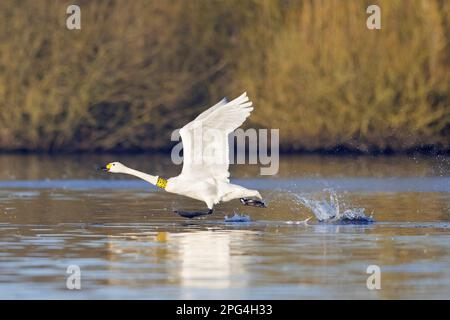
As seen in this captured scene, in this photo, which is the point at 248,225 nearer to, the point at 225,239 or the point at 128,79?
the point at 225,239

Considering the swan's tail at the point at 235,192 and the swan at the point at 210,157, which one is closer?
the swan at the point at 210,157

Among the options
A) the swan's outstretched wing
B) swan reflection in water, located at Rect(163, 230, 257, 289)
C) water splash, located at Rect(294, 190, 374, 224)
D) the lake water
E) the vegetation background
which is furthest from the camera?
the vegetation background

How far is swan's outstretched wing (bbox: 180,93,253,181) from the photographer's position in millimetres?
17031

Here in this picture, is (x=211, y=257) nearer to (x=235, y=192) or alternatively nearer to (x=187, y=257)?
(x=187, y=257)

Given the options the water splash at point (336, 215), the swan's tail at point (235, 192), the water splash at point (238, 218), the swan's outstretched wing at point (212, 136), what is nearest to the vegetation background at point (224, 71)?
the water splash at point (336, 215)

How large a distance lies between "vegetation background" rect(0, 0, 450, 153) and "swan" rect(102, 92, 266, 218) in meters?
18.1

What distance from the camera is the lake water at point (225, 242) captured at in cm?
1216

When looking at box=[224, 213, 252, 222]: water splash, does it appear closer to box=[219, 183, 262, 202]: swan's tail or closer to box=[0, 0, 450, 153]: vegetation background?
box=[219, 183, 262, 202]: swan's tail

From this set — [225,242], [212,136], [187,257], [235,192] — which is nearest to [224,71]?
[235,192]

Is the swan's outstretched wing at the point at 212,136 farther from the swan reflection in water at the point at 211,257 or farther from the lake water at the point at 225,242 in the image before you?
the swan reflection in water at the point at 211,257

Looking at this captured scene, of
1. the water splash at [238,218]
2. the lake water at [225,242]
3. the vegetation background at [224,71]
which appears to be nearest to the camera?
the lake water at [225,242]

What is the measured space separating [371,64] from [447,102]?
2.07 metres

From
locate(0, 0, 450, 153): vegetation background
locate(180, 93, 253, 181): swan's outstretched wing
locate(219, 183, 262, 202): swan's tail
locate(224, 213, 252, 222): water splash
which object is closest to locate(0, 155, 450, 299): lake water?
locate(224, 213, 252, 222): water splash

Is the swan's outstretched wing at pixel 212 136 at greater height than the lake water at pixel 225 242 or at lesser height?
greater
